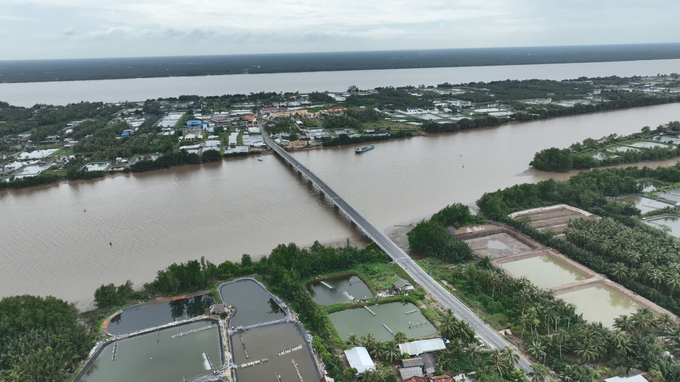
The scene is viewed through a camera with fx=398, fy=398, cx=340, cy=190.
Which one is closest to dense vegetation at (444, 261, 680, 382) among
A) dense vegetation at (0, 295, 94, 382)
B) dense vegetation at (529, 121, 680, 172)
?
dense vegetation at (0, 295, 94, 382)

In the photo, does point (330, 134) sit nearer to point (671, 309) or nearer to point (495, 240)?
point (495, 240)

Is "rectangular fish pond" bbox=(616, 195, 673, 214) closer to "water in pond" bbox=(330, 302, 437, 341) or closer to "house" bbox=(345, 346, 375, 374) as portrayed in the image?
"water in pond" bbox=(330, 302, 437, 341)

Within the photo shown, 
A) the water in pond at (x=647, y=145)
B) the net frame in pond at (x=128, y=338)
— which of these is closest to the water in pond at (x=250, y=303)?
the net frame in pond at (x=128, y=338)

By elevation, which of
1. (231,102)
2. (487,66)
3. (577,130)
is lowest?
(577,130)

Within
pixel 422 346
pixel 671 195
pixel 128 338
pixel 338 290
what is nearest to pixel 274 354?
pixel 338 290

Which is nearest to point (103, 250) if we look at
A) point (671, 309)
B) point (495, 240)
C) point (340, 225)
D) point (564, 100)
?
point (340, 225)

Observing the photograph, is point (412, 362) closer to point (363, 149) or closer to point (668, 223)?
point (668, 223)
